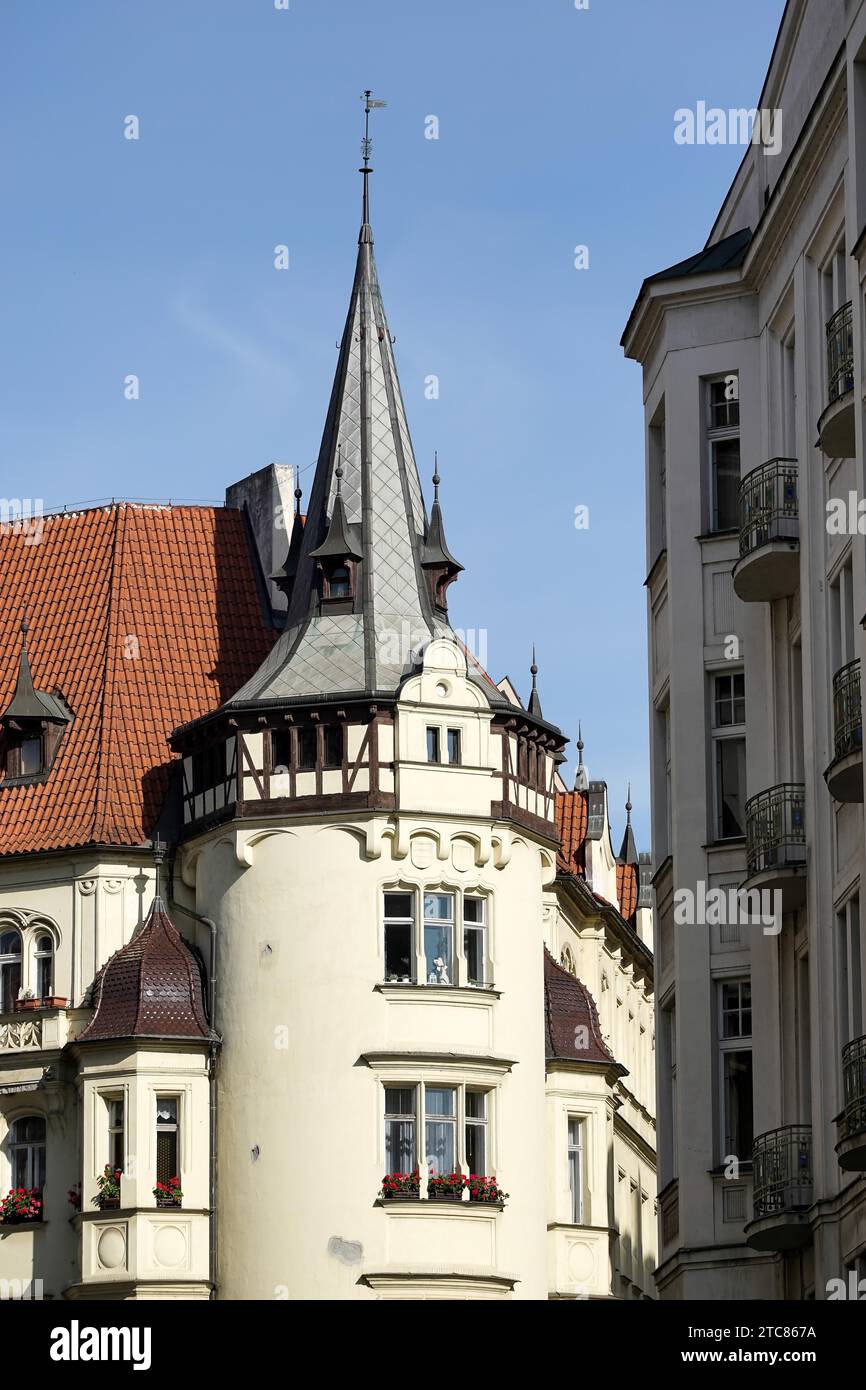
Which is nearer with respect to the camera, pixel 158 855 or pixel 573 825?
pixel 158 855

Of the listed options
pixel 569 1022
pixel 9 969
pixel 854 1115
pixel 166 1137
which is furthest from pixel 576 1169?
pixel 854 1115

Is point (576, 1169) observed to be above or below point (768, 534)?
below

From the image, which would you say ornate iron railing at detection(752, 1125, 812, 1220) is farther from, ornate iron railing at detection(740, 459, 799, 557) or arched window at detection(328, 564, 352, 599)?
arched window at detection(328, 564, 352, 599)

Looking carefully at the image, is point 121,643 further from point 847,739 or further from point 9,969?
point 847,739

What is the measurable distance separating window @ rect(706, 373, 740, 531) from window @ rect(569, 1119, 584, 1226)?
65.0 feet

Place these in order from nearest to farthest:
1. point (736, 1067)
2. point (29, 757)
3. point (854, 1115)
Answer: point (854, 1115)
point (736, 1067)
point (29, 757)

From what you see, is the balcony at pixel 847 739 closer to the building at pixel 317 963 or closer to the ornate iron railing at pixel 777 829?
the ornate iron railing at pixel 777 829

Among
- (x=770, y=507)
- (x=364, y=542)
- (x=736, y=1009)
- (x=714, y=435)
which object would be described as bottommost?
(x=736, y=1009)

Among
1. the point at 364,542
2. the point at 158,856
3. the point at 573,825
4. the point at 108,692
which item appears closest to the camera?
the point at 158,856

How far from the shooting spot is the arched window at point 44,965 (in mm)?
56719

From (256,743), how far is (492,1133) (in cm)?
817

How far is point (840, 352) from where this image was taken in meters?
33.2

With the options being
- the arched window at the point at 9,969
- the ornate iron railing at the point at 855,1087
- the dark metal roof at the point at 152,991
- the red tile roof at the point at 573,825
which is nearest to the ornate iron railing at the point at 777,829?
the ornate iron railing at the point at 855,1087

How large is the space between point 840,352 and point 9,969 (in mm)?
28322
